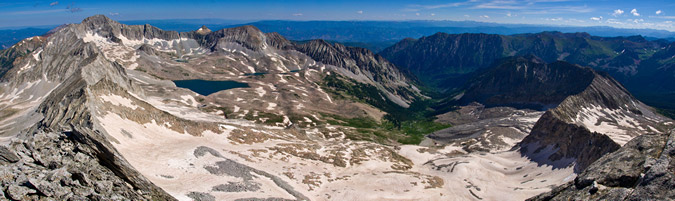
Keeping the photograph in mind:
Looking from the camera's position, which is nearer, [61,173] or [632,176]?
[61,173]

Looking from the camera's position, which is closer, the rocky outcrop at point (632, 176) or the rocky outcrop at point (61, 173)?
the rocky outcrop at point (61, 173)

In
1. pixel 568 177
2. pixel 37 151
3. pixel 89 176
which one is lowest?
pixel 568 177

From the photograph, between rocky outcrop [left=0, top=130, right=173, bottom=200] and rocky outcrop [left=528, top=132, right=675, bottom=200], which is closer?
rocky outcrop [left=0, top=130, right=173, bottom=200]

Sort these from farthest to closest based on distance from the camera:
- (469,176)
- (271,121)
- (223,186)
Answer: (271,121) < (469,176) < (223,186)

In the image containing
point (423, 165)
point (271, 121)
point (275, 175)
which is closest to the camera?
point (275, 175)

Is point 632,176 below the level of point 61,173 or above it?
below

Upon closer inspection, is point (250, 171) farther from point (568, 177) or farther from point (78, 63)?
point (78, 63)

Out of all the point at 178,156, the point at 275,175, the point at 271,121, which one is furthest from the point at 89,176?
the point at 271,121

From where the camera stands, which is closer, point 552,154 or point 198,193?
point 198,193
